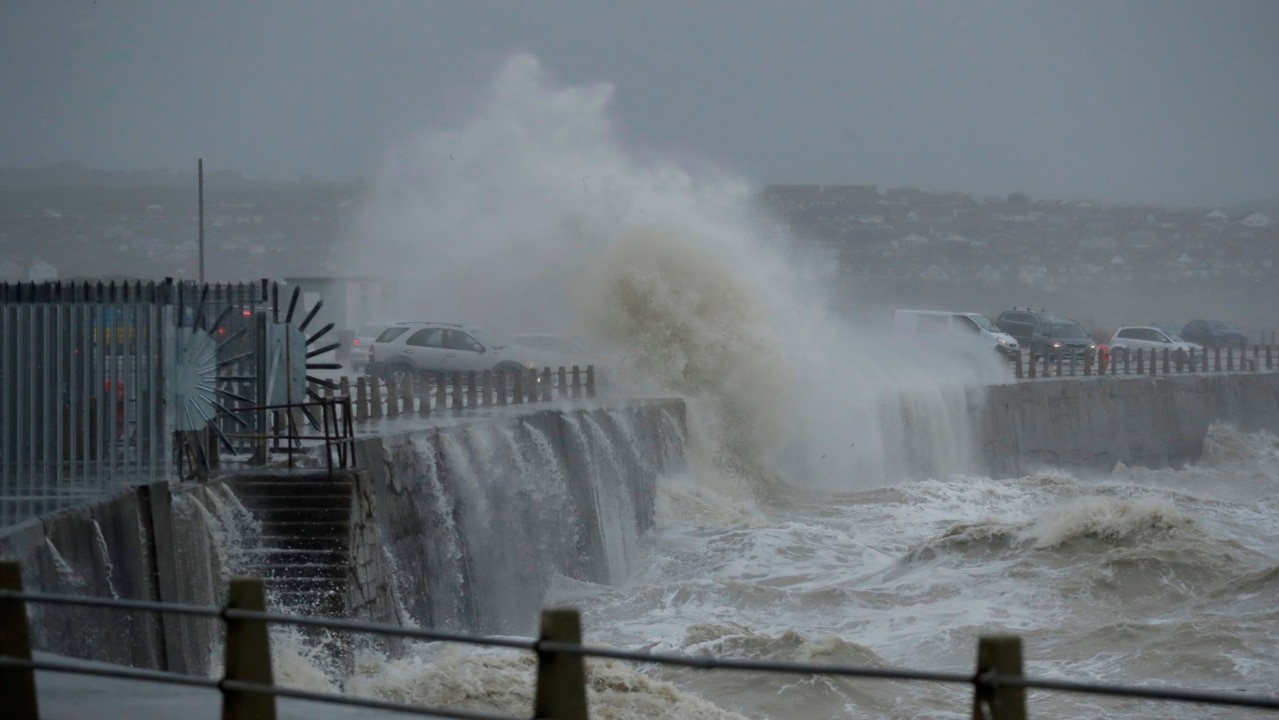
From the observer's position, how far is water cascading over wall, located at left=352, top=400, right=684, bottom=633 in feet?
49.2

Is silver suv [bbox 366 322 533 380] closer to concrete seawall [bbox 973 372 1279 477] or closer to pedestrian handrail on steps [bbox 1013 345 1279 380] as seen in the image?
concrete seawall [bbox 973 372 1279 477]

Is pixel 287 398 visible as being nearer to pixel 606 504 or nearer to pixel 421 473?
pixel 421 473

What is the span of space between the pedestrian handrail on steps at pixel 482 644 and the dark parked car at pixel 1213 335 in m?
55.3

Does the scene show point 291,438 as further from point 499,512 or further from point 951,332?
point 951,332

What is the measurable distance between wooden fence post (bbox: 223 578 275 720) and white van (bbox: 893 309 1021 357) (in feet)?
122

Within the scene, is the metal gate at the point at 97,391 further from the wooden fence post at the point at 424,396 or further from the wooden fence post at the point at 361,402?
the wooden fence post at the point at 424,396

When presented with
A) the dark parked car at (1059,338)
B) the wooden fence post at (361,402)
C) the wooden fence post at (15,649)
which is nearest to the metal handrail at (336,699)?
the wooden fence post at (15,649)

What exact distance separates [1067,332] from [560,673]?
45.8 m

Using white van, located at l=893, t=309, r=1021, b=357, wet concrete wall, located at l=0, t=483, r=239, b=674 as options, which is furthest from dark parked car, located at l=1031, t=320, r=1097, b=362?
wet concrete wall, located at l=0, t=483, r=239, b=674

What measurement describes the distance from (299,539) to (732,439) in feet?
65.7

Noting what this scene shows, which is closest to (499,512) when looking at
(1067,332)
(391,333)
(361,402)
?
(361,402)

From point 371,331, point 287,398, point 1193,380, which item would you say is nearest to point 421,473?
point 287,398

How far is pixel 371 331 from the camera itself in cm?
3061

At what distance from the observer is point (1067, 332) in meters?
47.7
